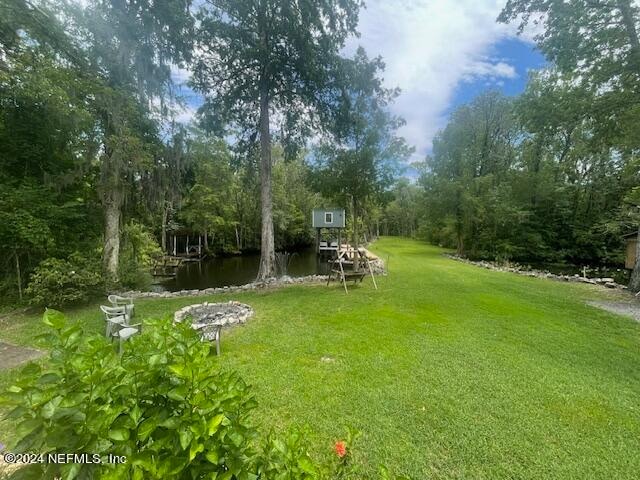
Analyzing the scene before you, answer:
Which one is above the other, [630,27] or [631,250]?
[630,27]

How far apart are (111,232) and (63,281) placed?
195 centimetres

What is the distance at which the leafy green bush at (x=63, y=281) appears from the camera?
20.1 feet

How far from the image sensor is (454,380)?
11.6 feet

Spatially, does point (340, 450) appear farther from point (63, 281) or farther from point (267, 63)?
point (267, 63)

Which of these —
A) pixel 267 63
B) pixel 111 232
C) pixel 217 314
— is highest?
pixel 267 63

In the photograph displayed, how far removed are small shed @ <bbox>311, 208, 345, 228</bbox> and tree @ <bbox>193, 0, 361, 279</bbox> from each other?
8.86 metres

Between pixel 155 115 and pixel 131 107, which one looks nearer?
pixel 131 107

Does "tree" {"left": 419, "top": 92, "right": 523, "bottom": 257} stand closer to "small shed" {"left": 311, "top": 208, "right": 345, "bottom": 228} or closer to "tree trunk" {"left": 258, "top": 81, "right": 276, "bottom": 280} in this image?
"small shed" {"left": 311, "top": 208, "right": 345, "bottom": 228}

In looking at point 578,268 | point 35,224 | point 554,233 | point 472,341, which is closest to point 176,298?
point 35,224

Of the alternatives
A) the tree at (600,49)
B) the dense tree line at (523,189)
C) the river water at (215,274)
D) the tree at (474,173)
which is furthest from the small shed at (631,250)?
the river water at (215,274)

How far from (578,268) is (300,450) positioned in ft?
71.4

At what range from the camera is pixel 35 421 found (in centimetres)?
84

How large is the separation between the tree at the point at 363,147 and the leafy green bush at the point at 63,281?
8178 mm

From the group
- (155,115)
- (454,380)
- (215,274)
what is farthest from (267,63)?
(215,274)
